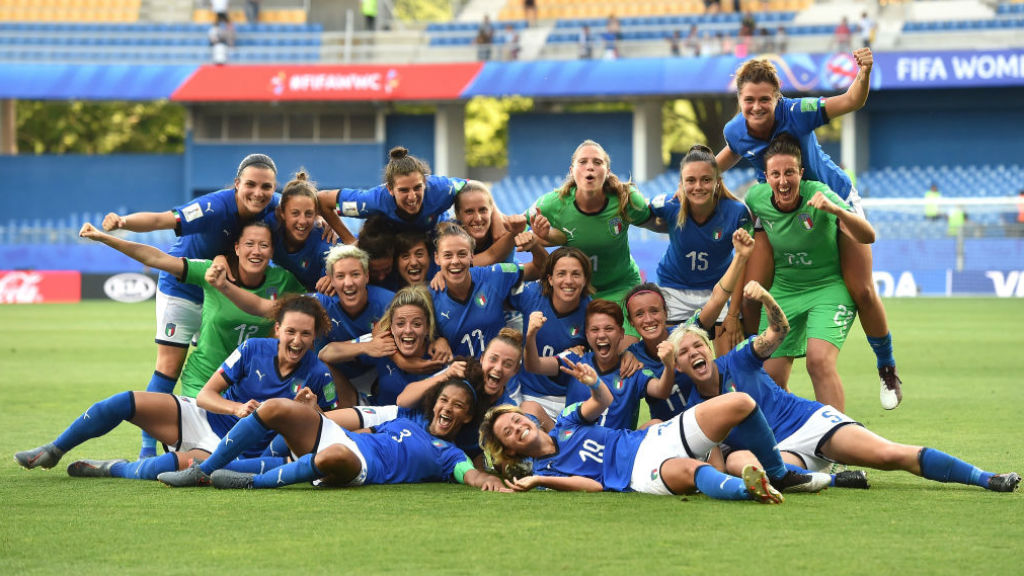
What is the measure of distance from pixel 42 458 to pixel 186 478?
89cm

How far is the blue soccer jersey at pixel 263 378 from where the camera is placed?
6.40 m

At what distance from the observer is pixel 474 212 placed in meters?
7.55

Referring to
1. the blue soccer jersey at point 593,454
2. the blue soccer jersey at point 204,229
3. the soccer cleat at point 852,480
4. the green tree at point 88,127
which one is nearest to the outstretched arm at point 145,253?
the blue soccer jersey at point 204,229

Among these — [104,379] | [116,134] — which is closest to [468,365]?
[104,379]

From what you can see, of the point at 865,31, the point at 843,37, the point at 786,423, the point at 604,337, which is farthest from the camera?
the point at 865,31

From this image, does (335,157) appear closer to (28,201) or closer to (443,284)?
(28,201)

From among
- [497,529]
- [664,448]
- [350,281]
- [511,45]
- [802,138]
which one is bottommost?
[497,529]

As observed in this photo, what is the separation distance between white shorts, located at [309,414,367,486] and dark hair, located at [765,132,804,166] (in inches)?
111

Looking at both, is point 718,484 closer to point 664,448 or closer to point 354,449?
point 664,448

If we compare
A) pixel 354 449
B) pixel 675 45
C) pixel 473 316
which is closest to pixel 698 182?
pixel 473 316

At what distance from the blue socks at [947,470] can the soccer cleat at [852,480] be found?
1.13 feet

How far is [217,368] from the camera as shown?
23.1 ft

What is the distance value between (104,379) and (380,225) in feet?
18.5

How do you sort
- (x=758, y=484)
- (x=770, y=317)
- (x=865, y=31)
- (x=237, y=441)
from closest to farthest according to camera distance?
(x=758, y=484) < (x=770, y=317) < (x=237, y=441) < (x=865, y=31)
